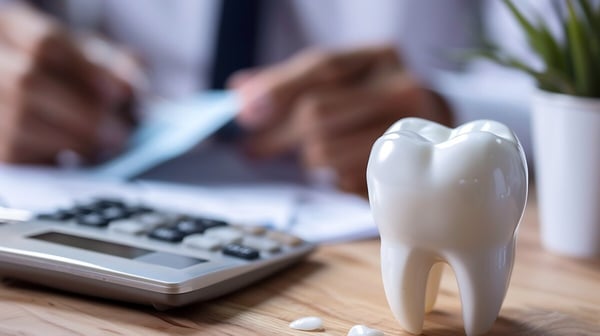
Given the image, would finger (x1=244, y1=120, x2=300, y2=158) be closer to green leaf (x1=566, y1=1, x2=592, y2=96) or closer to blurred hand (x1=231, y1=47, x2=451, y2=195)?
blurred hand (x1=231, y1=47, x2=451, y2=195)

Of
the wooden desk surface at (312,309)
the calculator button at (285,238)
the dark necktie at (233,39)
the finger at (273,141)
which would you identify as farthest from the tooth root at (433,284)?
the dark necktie at (233,39)

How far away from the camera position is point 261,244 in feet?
1.59

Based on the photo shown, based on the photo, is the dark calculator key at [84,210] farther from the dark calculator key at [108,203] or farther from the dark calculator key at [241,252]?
the dark calculator key at [241,252]

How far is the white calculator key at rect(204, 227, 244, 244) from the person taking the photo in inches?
18.8

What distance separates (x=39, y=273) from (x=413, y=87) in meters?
0.44

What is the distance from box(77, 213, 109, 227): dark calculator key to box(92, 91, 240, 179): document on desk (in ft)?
0.72

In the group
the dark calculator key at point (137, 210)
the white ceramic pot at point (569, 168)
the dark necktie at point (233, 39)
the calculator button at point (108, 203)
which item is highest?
the dark necktie at point (233, 39)

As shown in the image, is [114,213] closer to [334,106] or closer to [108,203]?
[108,203]

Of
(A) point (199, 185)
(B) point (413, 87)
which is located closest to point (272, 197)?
(A) point (199, 185)

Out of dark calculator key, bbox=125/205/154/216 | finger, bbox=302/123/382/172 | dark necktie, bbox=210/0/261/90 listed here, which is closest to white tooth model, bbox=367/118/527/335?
dark calculator key, bbox=125/205/154/216

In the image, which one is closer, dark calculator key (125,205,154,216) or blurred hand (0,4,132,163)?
dark calculator key (125,205,154,216)

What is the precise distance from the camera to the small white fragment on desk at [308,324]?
401 millimetres

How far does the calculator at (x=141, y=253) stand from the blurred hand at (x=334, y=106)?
23cm

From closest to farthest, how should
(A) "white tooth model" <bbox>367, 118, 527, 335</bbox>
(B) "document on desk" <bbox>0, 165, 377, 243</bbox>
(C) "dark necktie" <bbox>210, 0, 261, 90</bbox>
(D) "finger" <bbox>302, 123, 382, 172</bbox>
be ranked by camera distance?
(A) "white tooth model" <bbox>367, 118, 527, 335</bbox>, (B) "document on desk" <bbox>0, 165, 377, 243</bbox>, (D) "finger" <bbox>302, 123, 382, 172</bbox>, (C) "dark necktie" <bbox>210, 0, 261, 90</bbox>
